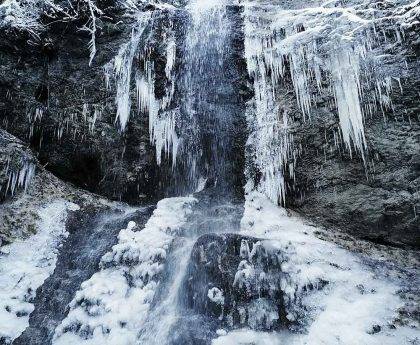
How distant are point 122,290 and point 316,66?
6.43m

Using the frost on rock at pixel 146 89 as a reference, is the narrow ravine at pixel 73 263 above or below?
below

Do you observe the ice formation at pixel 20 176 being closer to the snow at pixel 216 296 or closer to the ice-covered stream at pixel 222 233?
the ice-covered stream at pixel 222 233

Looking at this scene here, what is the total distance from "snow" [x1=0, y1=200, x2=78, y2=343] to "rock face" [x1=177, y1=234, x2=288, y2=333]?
8.63 feet

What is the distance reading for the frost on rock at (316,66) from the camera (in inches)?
320

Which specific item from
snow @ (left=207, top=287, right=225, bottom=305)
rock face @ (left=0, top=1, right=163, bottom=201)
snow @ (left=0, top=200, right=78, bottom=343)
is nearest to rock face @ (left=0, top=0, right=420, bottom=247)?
rock face @ (left=0, top=1, right=163, bottom=201)

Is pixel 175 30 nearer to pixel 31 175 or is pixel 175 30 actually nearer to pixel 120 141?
pixel 120 141

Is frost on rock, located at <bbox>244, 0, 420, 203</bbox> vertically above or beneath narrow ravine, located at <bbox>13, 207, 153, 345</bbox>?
above

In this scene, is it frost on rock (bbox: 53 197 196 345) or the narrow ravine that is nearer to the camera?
frost on rock (bbox: 53 197 196 345)

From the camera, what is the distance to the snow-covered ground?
5121mm

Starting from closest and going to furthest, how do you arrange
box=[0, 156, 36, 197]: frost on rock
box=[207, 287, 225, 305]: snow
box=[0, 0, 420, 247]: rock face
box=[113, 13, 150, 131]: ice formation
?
box=[207, 287, 225, 305]: snow → box=[0, 156, 36, 197]: frost on rock → box=[0, 0, 420, 247]: rock face → box=[113, 13, 150, 131]: ice formation

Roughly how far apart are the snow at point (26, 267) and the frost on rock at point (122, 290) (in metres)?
0.76

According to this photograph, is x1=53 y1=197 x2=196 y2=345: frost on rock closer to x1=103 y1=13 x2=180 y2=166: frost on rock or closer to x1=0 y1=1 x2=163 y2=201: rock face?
x1=0 y1=1 x2=163 y2=201: rock face

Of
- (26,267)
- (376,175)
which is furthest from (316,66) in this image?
(26,267)

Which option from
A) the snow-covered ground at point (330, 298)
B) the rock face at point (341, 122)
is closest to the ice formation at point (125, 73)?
the rock face at point (341, 122)
